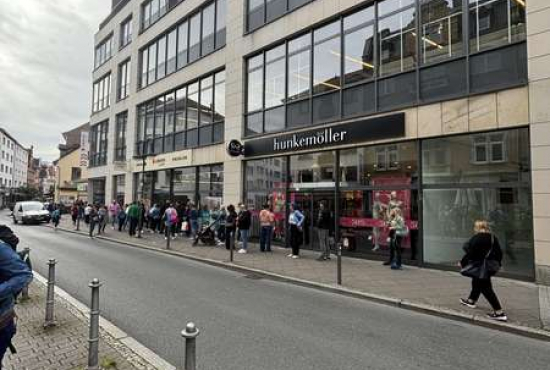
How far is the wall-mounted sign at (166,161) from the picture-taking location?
19.8 m

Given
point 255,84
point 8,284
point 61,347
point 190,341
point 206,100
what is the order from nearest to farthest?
point 190,341
point 8,284
point 61,347
point 255,84
point 206,100

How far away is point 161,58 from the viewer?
23219 mm

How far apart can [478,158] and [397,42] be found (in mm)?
4421

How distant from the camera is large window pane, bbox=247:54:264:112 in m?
16.1

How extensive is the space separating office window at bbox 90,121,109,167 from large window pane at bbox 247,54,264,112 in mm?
18183

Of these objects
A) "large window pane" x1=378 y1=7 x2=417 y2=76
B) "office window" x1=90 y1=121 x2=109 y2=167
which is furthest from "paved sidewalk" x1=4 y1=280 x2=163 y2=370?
"office window" x1=90 y1=121 x2=109 y2=167

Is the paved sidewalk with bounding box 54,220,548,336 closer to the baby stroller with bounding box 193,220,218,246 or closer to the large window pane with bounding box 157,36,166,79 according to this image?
the baby stroller with bounding box 193,220,218,246

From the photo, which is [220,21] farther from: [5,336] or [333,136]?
[5,336]

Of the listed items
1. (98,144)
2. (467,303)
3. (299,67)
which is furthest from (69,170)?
(467,303)

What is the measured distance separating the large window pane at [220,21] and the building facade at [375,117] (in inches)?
3.6

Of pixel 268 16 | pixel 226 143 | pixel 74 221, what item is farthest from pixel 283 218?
pixel 74 221

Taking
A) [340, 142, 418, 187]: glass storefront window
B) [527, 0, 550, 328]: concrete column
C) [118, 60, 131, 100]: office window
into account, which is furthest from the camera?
[118, 60, 131, 100]: office window

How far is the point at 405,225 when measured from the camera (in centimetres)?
1057

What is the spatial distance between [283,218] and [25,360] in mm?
11112
